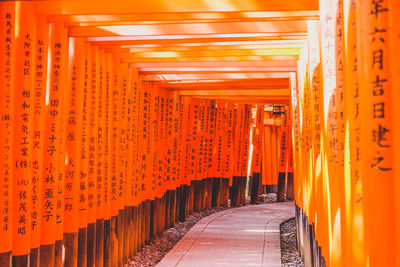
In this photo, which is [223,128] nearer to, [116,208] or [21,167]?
[116,208]

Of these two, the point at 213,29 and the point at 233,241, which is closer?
the point at 213,29

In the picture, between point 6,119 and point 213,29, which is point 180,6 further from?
point 6,119

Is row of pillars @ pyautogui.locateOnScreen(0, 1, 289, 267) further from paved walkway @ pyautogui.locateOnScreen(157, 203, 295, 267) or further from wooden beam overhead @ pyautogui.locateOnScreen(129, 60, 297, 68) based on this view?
paved walkway @ pyautogui.locateOnScreen(157, 203, 295, 267)

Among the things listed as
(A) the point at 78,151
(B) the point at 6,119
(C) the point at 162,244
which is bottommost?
(C) the point at 162,244

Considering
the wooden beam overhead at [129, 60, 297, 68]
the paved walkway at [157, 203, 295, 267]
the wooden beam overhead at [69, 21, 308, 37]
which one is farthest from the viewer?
the paved walkway at [157, 203, 295, 267]

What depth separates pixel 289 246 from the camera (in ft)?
29.9

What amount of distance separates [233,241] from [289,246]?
1.05 m

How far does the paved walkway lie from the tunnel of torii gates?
82 cm

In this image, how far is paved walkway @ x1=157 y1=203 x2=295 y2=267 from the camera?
25.0ft

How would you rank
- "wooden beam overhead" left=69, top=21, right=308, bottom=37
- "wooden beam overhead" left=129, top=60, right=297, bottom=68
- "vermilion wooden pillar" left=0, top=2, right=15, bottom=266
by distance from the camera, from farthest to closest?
"wooden beam overhead" left=129, top=60, right=297, bottom=68 → "wooden beam overhead" left=69, top=21, right=308, bottom=37 → "vermilion wooden pillar" left=0, top=2, right=15, bottom=266

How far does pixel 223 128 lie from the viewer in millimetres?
13328

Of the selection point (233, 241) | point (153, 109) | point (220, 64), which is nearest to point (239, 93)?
point (153, 109)

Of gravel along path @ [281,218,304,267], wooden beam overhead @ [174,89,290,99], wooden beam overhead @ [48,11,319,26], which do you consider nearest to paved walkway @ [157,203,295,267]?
gravel along path @ [281,218,304,267]

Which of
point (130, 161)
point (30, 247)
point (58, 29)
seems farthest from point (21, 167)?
point (130, 161)
